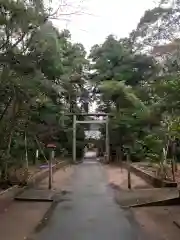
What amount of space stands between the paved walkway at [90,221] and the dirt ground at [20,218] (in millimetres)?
296

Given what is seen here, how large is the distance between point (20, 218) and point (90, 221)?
60.4 inches

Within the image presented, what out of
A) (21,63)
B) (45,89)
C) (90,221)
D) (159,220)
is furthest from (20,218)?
(45,89)

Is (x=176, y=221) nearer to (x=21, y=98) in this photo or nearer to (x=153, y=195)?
(x=153, y=195)

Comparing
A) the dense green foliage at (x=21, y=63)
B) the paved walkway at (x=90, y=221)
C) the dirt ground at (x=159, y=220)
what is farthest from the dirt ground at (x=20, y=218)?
the dense green foliage at (x=21, y=63)

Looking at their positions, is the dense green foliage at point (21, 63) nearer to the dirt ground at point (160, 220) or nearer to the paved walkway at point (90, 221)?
the paved walkway at point (90, 221)

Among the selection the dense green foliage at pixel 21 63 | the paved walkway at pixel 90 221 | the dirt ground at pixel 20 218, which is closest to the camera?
the paved walkway at pixel 90 221

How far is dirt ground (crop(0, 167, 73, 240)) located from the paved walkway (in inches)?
11.6

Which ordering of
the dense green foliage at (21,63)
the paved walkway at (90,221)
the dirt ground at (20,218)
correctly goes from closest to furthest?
the paved walkway at (90,221) < the dirt ground at (20,218) < the dense green foliage at (21,63)

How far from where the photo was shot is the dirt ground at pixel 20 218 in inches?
288

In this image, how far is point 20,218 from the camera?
349 inches

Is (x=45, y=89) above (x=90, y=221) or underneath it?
above

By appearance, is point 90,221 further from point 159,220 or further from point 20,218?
point 20,218

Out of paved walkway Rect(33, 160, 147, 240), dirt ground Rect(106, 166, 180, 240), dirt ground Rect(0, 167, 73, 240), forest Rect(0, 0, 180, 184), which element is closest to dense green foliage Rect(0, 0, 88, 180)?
forest Rect(0, 0, 180, 184)

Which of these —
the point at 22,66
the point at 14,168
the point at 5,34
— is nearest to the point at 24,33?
the point at 5,34
